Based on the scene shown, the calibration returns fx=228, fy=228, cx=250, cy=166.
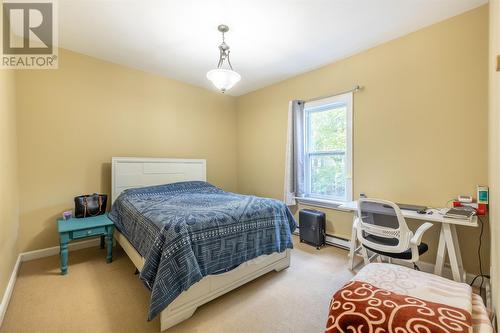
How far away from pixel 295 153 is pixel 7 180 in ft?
10.9

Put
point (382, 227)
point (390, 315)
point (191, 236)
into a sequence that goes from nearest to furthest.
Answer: point (390, 315)
point (191, 236)
point (382, 227)

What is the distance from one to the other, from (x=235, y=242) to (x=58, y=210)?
251 centimetres

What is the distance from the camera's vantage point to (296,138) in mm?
3588

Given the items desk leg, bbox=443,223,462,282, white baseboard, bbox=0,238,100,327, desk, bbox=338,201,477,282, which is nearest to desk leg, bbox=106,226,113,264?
white baseboard, bbox=0,238,100,327

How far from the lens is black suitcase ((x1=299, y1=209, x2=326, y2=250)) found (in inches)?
126

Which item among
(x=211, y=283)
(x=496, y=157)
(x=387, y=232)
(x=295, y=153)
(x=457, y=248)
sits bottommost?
(x=211, y=283)

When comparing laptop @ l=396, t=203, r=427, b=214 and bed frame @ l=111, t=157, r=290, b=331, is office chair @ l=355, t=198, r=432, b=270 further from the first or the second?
bed frame @ l=111, t=157, r=290, b=331

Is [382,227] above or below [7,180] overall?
below

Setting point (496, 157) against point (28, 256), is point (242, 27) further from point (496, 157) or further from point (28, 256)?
point (28, 256)

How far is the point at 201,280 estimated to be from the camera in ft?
6.00

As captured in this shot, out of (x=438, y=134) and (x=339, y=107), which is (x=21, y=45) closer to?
(x=339, y=107)

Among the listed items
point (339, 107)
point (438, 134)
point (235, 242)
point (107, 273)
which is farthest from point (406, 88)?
point (107, 273)

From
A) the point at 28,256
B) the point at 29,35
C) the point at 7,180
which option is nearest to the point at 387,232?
the point at 7,180

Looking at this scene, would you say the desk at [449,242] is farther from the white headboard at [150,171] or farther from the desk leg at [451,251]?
the white headboard at [150,171]
